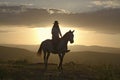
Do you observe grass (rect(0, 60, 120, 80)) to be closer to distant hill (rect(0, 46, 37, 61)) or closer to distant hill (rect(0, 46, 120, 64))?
distant hill (rect(0, 46, 120, 64))

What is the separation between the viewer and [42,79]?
25.6 meters

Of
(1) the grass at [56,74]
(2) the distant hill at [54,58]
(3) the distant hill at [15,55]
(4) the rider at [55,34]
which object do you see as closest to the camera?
(1) the grass at [56,74]

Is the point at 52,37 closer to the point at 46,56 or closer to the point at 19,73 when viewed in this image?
the point at 46,56

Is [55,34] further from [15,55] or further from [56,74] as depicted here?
[15,55]

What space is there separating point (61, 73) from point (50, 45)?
238 centimetres

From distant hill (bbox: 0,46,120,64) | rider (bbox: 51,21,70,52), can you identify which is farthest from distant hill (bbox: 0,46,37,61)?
rider (bbox: 51,21,70,52)

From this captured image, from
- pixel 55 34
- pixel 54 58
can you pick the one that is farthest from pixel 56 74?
pixel 54 58

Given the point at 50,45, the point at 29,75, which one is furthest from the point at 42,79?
the point at 50,45

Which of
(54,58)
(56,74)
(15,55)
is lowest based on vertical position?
(56,74)

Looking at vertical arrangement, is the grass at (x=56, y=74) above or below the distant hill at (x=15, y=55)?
below

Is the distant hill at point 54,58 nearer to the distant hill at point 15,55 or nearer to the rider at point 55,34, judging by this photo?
the distant hill at point 15,55

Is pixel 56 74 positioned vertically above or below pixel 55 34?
below

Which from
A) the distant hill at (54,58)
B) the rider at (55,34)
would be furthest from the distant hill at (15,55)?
the rider at (55,34)

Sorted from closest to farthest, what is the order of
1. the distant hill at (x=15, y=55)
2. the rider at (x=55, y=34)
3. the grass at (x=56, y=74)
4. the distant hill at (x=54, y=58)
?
the grass at (x=56, y=74) → the rider at (x=55, y=34) → the distant hill at (x=54, y=58) → the distant hill at (x=15, y=55)
